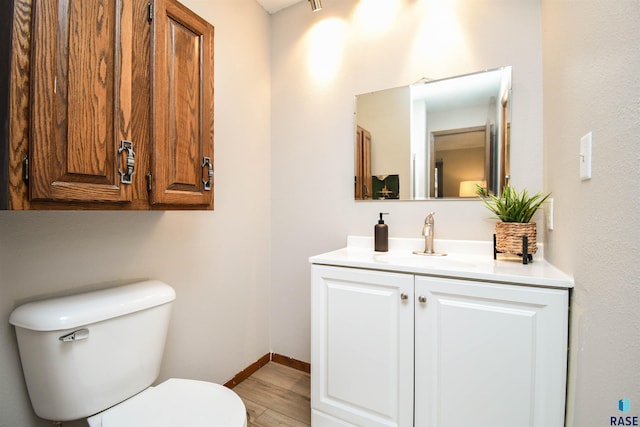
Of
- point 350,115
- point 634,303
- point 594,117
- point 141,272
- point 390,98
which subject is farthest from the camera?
point 350,115

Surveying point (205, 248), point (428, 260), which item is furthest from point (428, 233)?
point (205, 248)

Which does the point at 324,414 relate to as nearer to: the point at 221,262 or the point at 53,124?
the point at 221,262

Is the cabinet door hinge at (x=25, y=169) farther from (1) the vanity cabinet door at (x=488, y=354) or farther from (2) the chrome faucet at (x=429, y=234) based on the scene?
(2) the chrome faucet at (x=429, y=234)

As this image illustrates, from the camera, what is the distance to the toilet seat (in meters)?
0.92

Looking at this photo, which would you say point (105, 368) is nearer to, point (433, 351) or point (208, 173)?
point (208, 173)

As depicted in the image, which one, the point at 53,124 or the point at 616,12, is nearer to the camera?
the point at 616,12

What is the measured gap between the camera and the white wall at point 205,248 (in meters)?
0.98

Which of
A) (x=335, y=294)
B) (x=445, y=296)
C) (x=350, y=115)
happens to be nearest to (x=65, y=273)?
(x=335, y=294)

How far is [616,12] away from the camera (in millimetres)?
636

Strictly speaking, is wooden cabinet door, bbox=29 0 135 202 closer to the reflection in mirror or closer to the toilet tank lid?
the toilet tank lid

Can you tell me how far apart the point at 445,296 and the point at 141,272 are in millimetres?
1366

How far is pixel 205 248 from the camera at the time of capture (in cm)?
167

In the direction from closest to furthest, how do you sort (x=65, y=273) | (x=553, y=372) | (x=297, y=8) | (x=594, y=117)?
Result: (x=594, y=117) → (x=553, y=372) → (x=65, y=273) → (x=297, y=8)

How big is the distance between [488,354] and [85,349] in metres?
1.43
